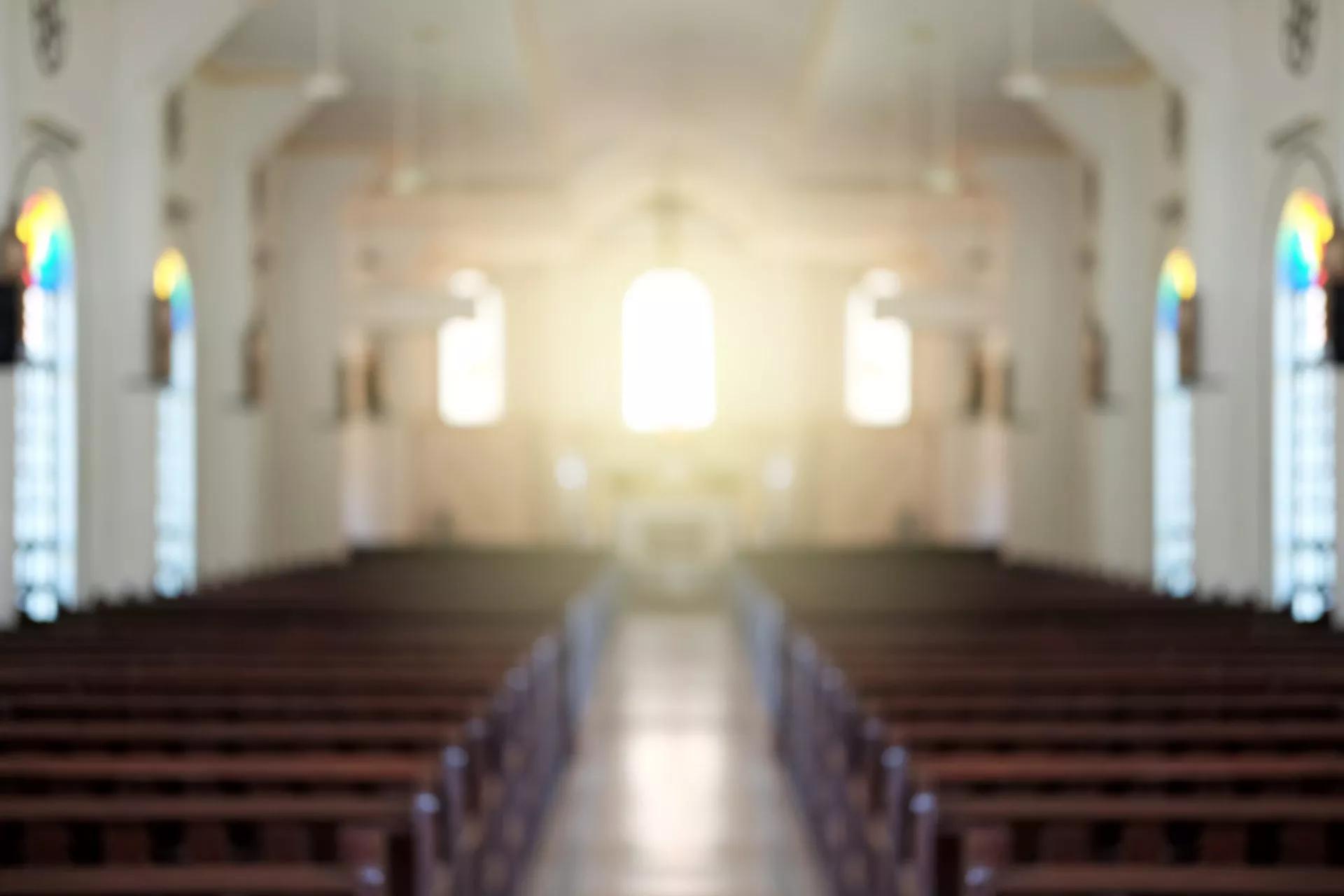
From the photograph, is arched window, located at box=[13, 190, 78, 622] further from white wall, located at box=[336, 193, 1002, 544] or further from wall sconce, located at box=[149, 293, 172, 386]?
white wall, located at box=[336, 193, 1002, 544]

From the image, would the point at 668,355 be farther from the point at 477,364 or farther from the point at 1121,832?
the point at 1121,832

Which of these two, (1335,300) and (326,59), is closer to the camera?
(1335,300)

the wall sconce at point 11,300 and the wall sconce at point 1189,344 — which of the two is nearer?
the wall sconce at point 11,300

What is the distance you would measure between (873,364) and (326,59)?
12.9m

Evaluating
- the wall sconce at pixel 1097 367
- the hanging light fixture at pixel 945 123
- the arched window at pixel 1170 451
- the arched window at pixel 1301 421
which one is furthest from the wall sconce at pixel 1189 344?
the arched window at pixel 1170 451

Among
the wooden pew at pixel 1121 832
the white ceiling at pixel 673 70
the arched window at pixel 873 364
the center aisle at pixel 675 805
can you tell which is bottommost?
the center aisle at pixel 675 805

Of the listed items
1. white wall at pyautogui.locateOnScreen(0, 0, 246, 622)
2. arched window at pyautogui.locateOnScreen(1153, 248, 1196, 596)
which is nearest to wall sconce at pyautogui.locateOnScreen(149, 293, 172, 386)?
white wall at pyautogui.locateOnScreen(0, 0, 246, 622)

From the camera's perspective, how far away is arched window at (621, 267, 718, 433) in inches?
1054

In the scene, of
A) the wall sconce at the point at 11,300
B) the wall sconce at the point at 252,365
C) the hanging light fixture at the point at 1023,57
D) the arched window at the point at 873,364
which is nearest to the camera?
the wall sconce at the point at 11,300

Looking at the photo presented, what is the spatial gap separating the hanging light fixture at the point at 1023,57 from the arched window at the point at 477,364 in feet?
39.5

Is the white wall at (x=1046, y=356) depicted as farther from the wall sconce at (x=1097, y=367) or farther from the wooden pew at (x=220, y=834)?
the wooden pew at (x=220, y=834)

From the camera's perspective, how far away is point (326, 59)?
14883 mm

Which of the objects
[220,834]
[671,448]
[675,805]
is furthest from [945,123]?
[220,834]

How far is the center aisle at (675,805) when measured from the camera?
6.87 m
